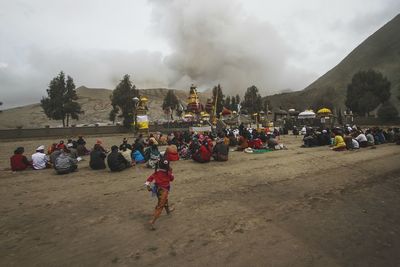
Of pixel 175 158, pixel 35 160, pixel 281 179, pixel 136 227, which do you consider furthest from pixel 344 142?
pixel 35 160

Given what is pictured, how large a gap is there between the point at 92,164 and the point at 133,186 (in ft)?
13.8

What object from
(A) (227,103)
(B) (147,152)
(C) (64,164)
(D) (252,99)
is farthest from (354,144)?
(A) (227,103)

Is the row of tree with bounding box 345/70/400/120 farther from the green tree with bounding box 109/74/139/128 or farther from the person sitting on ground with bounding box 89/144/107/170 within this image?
the person sitting on ground with bounding box 89/144/107/170

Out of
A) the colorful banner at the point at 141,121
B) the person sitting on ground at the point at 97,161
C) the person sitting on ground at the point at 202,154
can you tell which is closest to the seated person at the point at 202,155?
the person sitting on ground at the point at 202,154

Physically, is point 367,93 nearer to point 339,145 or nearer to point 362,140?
point 362,140

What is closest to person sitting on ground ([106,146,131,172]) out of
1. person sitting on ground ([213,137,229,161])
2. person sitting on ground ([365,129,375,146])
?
person sitting on ground ([213,137,229,161])

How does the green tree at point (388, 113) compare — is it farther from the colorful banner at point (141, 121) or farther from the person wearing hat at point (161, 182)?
the person wearing hat at point (161, 182)

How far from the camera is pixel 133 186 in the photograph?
34.8ft

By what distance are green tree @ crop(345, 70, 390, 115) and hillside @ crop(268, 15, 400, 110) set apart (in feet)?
186

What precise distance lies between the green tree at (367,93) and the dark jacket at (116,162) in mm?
79444

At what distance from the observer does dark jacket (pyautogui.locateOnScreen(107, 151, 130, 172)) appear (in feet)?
42.7

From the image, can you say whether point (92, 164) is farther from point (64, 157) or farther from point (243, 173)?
point (243, 173)

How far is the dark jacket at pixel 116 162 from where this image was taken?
13.0m

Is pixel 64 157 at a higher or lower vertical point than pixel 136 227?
higher
